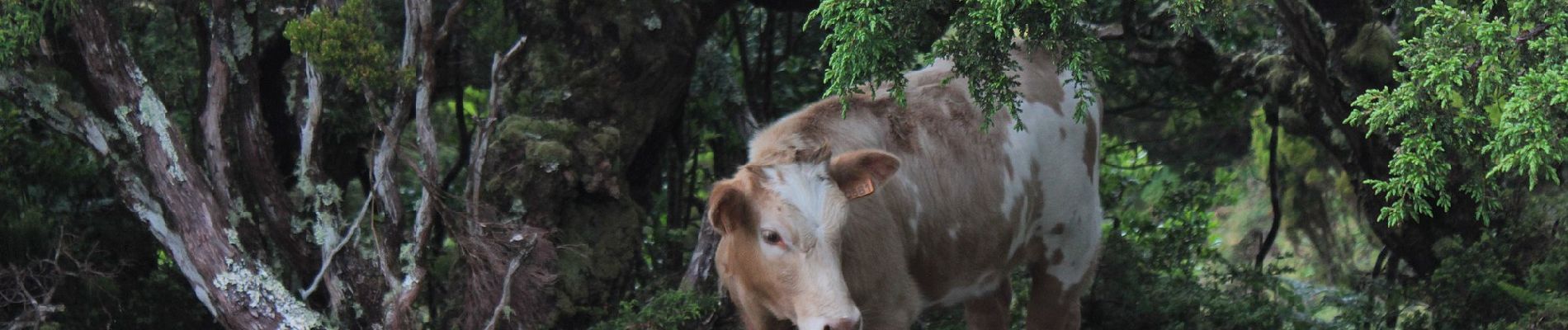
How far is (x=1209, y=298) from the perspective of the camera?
308 inches

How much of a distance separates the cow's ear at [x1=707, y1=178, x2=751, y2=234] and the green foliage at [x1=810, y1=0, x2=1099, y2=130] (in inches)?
19.4

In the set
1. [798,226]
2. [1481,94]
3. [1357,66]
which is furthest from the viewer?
[1357,66]

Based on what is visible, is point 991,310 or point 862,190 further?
point 991,310

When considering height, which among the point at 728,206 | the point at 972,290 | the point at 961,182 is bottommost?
the point at 972,290

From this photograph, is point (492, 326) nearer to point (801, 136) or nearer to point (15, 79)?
point (801, 136)

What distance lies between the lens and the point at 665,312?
20.5 ft

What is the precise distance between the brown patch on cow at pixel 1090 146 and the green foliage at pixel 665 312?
187 cm

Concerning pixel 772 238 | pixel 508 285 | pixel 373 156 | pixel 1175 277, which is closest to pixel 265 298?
pixel 373 156

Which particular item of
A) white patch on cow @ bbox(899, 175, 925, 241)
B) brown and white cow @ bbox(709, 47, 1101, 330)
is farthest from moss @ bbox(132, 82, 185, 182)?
white patch on cow @ bbox(899, 175, 925, 241)

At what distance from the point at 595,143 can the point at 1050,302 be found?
2.29m

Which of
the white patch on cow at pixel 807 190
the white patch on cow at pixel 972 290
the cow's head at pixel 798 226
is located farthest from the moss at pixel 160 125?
the white patch on cow at pixel 972 290

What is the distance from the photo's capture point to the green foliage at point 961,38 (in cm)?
475

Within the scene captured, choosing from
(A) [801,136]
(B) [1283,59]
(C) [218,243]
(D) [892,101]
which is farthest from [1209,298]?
(C) [218,243]

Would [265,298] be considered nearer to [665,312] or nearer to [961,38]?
[665,312]
